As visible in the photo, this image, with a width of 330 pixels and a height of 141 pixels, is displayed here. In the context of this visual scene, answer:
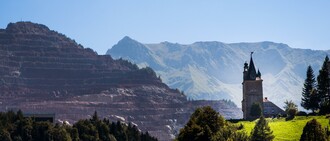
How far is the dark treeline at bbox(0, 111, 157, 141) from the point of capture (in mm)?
151125

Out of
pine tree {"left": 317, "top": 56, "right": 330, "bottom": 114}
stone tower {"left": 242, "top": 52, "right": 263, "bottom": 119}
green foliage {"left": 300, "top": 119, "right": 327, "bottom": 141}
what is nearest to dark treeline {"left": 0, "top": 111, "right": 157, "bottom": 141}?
stone tower {"left": 242, "top": 52, "right": 263, "bottom": 119}

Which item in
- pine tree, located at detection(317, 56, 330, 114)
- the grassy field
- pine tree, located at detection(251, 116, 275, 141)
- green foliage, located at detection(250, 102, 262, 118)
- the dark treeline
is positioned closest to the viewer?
pine tree, located at detection(251, 116, 275, 141)

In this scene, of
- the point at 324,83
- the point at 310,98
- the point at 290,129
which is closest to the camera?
the point at 290,129

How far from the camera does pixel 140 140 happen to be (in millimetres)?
167750

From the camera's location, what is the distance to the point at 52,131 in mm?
152125

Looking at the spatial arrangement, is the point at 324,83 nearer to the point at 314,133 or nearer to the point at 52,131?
the point at 52,131

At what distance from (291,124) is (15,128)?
235 feet

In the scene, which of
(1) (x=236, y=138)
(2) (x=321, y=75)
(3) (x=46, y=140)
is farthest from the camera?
(3) (x=46, y=140)

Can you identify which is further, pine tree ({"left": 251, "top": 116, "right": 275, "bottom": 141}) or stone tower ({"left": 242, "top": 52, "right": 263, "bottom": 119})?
stone tower ({"left": 242, "top": 52, "right": 263, "bottom": 119})

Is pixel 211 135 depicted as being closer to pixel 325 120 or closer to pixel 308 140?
pixel 308 140

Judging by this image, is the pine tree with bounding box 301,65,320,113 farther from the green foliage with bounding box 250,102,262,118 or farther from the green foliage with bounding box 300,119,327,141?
the green foliage with bounding box 300,119,327,141

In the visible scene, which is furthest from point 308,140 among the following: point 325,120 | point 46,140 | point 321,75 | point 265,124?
point 46,140

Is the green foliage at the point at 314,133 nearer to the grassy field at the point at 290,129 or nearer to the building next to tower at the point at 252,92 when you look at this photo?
the grassy field at the point at 290,129

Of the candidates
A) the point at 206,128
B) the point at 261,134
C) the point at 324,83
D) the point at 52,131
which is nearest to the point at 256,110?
the point at 324,83
